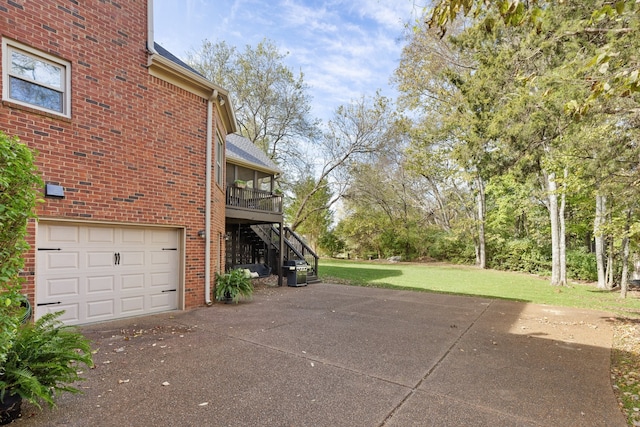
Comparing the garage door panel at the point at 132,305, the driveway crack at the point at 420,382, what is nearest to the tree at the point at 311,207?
the garage door panel at the point at 132,305

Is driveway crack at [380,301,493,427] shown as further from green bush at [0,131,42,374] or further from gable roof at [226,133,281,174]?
gable roof at [226,133,281,174]

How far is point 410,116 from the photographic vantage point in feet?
69.6

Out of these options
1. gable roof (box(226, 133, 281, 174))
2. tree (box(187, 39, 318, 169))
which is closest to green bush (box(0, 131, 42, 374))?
gable roof (box(226, 133, 281, 174))

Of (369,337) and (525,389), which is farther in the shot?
(369,337)

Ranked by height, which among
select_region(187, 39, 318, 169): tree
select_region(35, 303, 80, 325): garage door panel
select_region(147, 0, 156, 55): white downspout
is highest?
select_region(187, 39, 318, 169): tree

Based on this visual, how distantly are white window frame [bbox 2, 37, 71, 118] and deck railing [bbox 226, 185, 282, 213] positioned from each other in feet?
19.8

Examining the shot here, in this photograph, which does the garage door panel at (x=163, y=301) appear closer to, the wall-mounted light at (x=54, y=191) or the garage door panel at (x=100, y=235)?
the garage door panel at (x=100, y=235)

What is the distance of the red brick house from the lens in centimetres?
516

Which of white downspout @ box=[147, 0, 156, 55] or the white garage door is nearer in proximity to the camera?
the white garage door

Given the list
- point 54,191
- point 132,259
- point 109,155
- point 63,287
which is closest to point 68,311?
point 63,287

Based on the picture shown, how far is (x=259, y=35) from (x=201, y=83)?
1812 centimetres

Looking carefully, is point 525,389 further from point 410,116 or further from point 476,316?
point 410,116

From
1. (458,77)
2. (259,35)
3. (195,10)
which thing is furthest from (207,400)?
(259,35)

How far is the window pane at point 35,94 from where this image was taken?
16.3ft
